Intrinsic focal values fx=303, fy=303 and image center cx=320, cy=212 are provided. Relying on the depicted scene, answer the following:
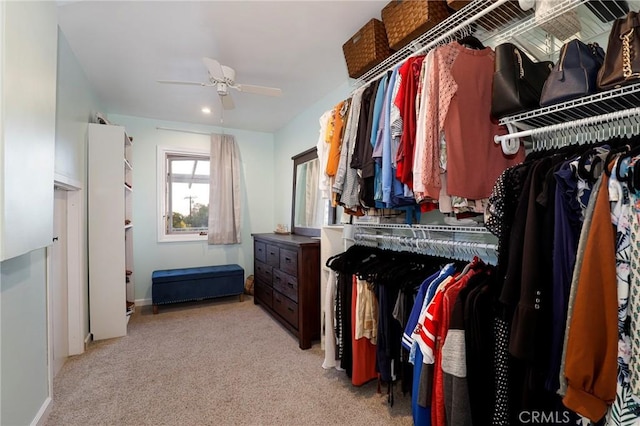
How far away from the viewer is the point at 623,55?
0.94 meters

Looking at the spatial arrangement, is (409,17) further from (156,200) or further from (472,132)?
(156,200)

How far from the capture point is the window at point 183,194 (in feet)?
13.7

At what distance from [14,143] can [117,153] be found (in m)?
2.01

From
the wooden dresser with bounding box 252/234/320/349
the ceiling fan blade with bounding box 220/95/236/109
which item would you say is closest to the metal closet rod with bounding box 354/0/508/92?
the ceiling fan blade with bounding box 220/95/236/109

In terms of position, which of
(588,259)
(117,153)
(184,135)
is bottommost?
(588,259)

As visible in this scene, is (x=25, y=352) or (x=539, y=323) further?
(x=25, y=352)

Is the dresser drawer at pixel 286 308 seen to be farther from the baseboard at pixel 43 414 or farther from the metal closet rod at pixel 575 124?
Answer: the metal closet rod at pixel 575 124

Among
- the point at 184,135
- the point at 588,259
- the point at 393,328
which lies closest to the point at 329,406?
the point at 393,328

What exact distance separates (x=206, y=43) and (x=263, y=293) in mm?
2669

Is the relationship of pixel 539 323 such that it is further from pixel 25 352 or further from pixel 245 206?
pixel 245 206

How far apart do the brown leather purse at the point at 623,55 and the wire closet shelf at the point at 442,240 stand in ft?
2.30

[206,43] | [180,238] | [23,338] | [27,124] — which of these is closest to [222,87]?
[206,43]

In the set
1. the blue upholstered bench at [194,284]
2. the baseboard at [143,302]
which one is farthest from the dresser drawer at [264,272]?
the baseboard at [143,302]

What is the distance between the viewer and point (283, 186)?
453 cm
